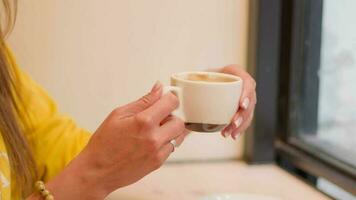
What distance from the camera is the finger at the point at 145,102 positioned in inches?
26.0

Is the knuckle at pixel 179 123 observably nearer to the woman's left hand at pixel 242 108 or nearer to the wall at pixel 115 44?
Result: the woman's left hand at pixel 242 108

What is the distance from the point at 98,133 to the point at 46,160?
0.90ft

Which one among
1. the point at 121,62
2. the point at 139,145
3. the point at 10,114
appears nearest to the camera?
the point at 139,145

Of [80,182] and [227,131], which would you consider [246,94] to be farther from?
[80,182]

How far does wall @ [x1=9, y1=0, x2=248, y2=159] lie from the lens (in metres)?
1.02

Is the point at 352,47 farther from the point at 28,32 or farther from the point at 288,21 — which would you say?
the point at 28,32

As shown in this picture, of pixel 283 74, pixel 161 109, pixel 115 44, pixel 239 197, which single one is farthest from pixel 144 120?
pixel 283 74

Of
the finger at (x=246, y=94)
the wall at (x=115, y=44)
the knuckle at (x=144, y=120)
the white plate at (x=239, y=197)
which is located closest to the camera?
the knuckle at (x=144, y=120)

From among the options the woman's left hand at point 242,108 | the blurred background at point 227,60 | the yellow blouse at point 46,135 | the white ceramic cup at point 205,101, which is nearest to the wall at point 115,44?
the blurred background at point 227,60

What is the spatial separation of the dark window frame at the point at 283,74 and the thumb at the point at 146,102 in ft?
1.53

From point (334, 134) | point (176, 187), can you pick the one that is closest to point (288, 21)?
point (334, 134)

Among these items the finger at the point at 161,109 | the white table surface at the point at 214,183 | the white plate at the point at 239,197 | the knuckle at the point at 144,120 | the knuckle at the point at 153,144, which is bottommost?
the white table surface at the point at 214,183

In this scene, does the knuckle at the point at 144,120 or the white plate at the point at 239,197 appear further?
the white plate at the point at 239,197

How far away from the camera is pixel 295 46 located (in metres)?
1.11
